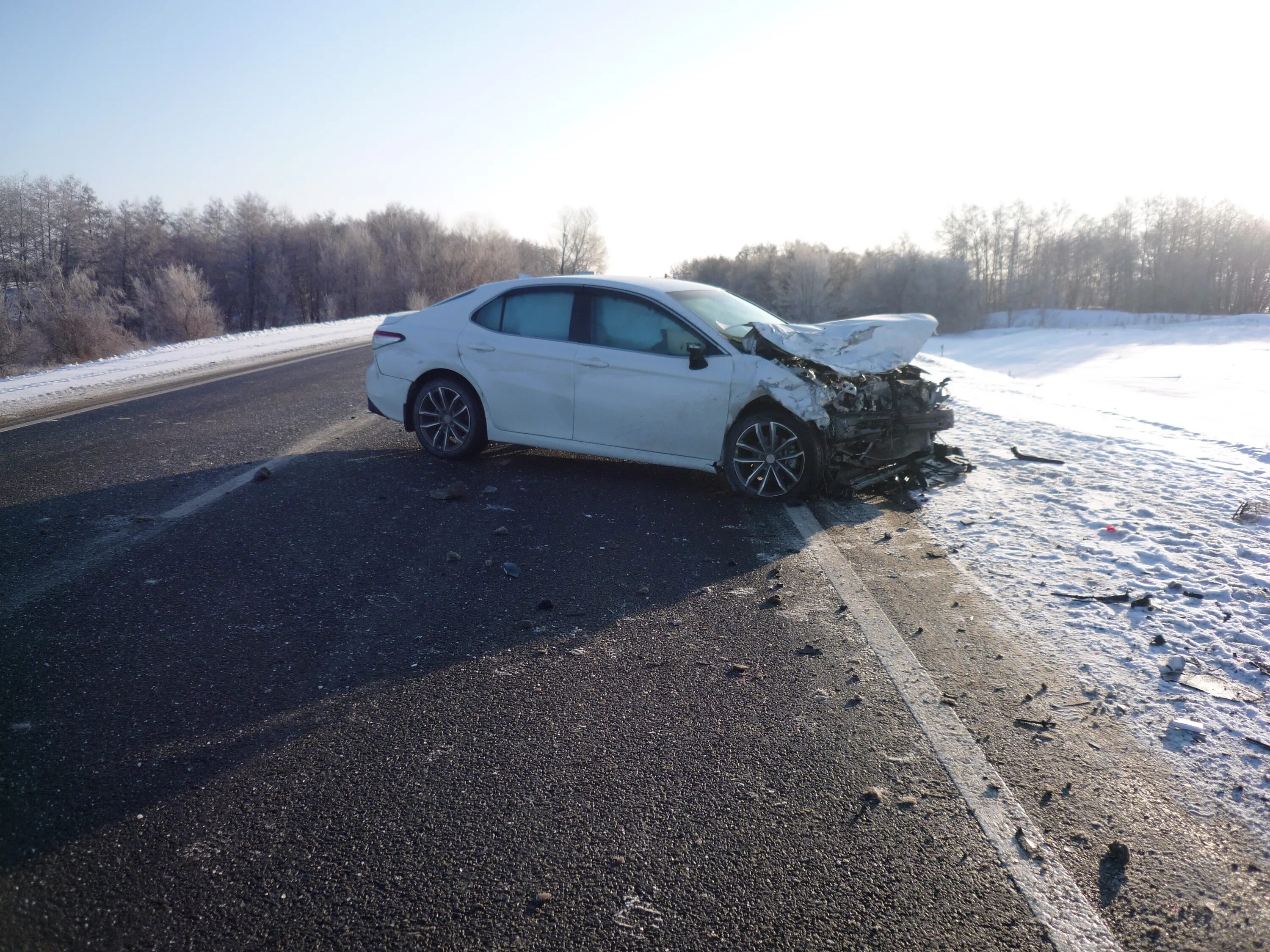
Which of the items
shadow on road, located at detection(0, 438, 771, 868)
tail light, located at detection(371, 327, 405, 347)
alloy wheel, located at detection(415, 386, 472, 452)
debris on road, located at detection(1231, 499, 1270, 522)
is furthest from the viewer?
tail light, located at detection(371, 327, 405, 347)

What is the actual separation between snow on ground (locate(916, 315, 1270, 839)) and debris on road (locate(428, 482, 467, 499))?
144 inches

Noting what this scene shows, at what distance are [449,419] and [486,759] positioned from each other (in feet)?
17.0

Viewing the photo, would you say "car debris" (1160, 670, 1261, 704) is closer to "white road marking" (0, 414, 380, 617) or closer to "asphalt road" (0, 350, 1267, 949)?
"asphalt road" (0, 350, 1267, 949)

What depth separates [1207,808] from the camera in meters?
2.76

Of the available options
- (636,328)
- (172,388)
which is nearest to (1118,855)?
(636,328)

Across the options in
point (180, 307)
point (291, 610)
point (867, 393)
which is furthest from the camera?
point (180, 307)

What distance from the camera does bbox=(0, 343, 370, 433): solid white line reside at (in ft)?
33.1

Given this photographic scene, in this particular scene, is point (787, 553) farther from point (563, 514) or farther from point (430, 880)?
point (430, 880)

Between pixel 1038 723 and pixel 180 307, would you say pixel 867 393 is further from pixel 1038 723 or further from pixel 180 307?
pixel 180 307

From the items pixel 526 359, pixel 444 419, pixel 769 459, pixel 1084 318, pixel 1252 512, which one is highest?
pixel 1084 318

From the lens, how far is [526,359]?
7273 mm

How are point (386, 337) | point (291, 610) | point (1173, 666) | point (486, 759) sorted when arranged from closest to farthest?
point (486, 759)
point (1173, 666)
point (291, 610)
point (386, 337)

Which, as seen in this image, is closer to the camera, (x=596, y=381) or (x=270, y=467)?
(x=596, y=381)

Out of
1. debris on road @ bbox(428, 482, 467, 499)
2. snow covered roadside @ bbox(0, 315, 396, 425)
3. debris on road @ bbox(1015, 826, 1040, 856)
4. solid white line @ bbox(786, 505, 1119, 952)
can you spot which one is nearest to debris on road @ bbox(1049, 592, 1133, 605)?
solid white line @ bbox(786, 505, 1119, 952)
